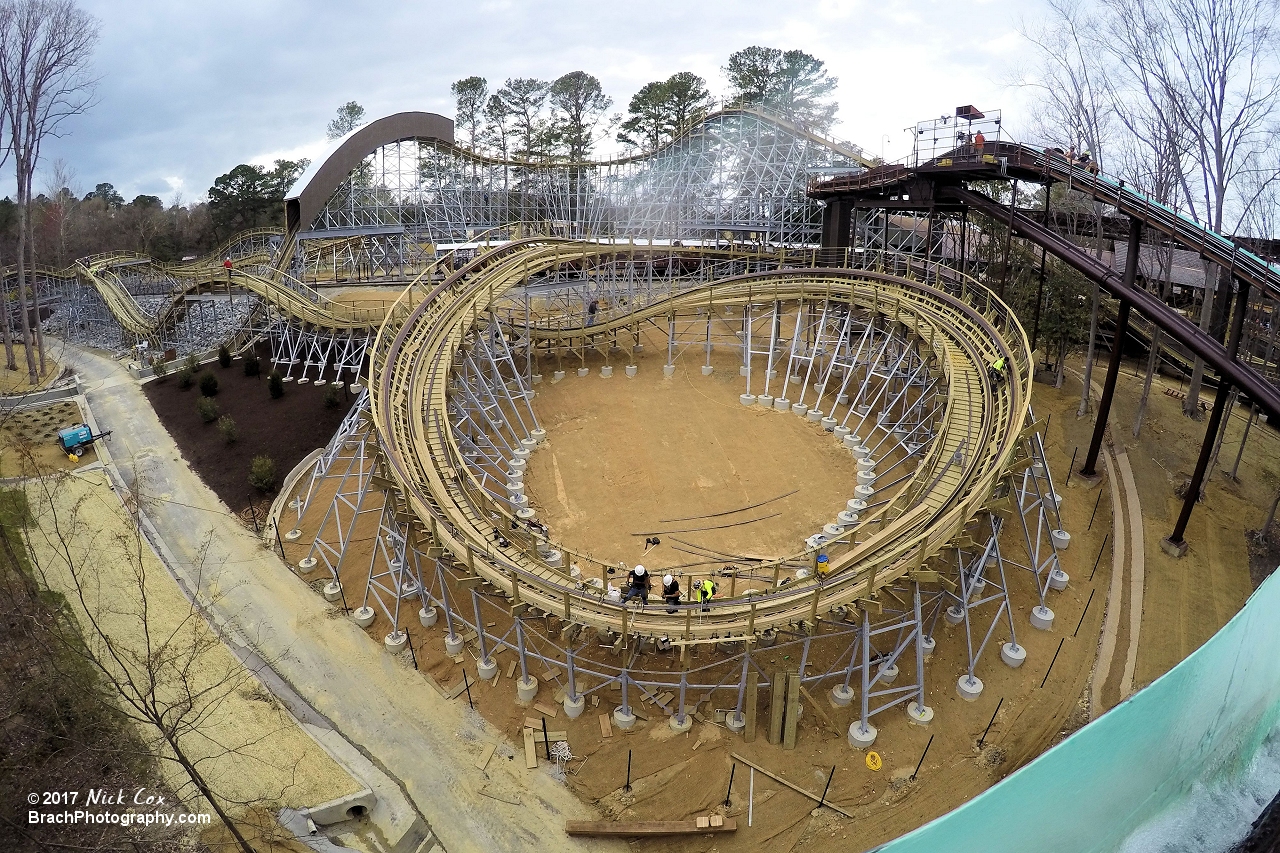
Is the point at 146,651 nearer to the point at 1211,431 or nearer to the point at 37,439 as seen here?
the point at 37,439

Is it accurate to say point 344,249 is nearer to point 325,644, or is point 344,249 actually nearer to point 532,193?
point 532,193

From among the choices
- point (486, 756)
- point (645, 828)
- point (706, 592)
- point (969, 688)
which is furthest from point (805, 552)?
point (486, 756)

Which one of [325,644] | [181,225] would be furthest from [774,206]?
[181,225]

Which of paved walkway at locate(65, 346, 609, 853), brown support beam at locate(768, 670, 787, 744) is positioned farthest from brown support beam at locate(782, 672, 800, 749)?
paved walkway at locate(65, 346, 609, 853)

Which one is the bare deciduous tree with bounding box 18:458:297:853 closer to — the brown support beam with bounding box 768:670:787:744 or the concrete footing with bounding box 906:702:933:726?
the brown support beam with bounding box 768:670:787:744

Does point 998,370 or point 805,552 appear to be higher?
point 998,370

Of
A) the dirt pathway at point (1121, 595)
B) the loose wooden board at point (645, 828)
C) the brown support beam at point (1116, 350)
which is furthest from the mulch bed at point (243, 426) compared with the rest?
the brown support beam at point (1116, 350)
